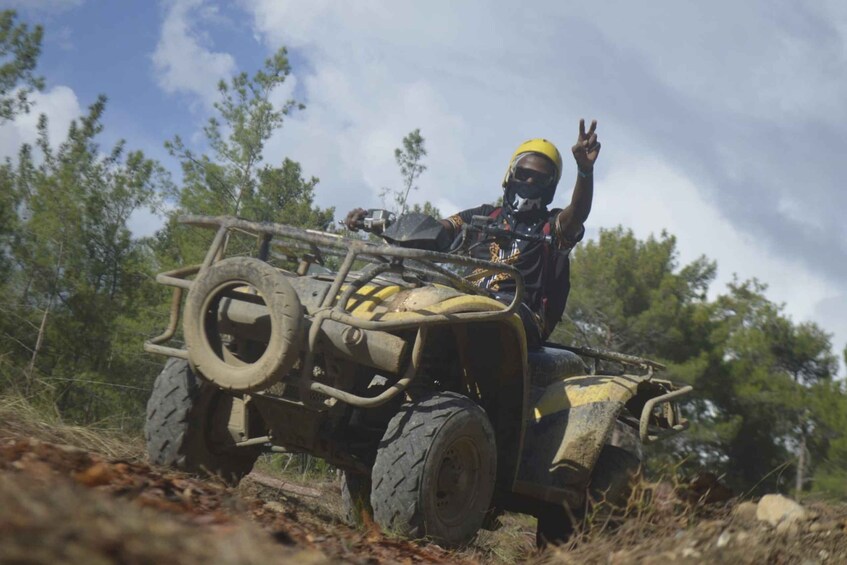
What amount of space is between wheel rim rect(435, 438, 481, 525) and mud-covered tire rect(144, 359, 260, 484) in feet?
3.83

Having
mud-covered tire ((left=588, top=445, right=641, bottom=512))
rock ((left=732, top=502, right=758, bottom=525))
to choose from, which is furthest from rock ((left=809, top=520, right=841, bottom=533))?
mud-covered tire ((left=588, top=445, right=641, bottom=512))

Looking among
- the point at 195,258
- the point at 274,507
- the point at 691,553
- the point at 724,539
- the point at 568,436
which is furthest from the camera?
the point at 195,258

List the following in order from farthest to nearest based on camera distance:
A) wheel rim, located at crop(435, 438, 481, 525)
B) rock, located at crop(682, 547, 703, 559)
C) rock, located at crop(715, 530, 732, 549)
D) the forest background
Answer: the forest background, wheel rim, located at crop(435, 438, 481, 525), rock, located at crop(715, 530, 732, 549), rock, located at crop(682, 547, 703, 559)

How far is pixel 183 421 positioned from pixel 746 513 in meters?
2.92

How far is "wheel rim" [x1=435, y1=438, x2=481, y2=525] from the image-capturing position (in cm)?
455

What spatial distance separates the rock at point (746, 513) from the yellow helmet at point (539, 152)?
2697 mm

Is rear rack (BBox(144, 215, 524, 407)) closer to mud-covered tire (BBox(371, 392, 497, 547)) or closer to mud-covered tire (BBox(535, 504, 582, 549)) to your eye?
mud-covered tire (BBox(371, 392, 497, 547))

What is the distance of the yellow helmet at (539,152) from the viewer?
6559 mm

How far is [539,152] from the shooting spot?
653 cm

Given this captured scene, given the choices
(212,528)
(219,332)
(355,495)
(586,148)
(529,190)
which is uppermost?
(586,148)

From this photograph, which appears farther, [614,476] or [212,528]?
[614,476]

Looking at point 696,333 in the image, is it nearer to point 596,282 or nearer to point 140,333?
point 596,282

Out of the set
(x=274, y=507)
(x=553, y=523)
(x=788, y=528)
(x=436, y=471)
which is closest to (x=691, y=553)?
(x=788, y=528)

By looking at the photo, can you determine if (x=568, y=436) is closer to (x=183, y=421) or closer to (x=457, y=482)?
(x=457, y=482)
